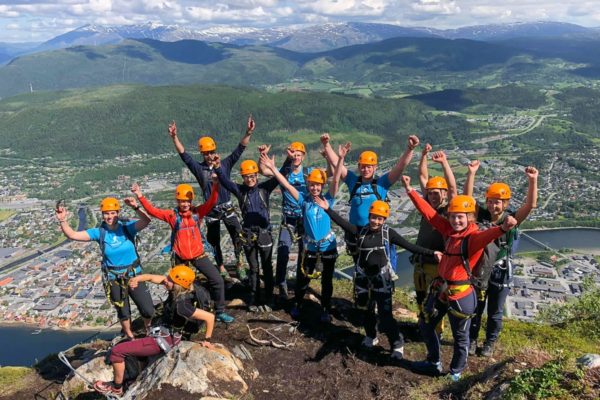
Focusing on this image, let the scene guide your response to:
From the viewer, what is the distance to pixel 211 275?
862 cm

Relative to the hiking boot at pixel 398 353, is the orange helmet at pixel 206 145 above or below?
above

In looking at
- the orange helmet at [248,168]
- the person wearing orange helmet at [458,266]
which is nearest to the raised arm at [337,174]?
the orange helmet at [248,168]

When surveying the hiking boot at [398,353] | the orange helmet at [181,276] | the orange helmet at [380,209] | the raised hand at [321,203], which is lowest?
the hiking boot at [398,353]

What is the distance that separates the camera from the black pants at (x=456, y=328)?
21.4 feet

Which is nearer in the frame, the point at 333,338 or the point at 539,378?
the point at 539,378

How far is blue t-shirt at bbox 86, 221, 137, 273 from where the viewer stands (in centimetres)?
819

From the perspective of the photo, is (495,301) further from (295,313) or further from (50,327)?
(50,327)

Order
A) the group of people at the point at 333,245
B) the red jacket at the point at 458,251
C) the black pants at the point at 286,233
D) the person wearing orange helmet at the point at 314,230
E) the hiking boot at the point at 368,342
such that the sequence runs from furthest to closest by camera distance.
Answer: the black pants at the point at 286,233 < the hiking boot at the point at 368,342 < the person wearing orange helmet at the point at 314,230 < the group of people at the point at 333,245 < the red jacket at the point at 458,251

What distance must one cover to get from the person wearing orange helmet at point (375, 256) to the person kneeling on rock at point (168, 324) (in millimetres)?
2822

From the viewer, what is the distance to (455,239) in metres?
6.54

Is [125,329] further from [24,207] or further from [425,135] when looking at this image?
[425,135]

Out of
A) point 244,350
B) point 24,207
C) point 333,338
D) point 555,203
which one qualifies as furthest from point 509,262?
point 24,207

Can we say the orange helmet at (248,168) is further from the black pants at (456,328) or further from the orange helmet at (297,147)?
the black pants at (456,328)

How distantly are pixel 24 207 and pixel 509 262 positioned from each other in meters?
128
